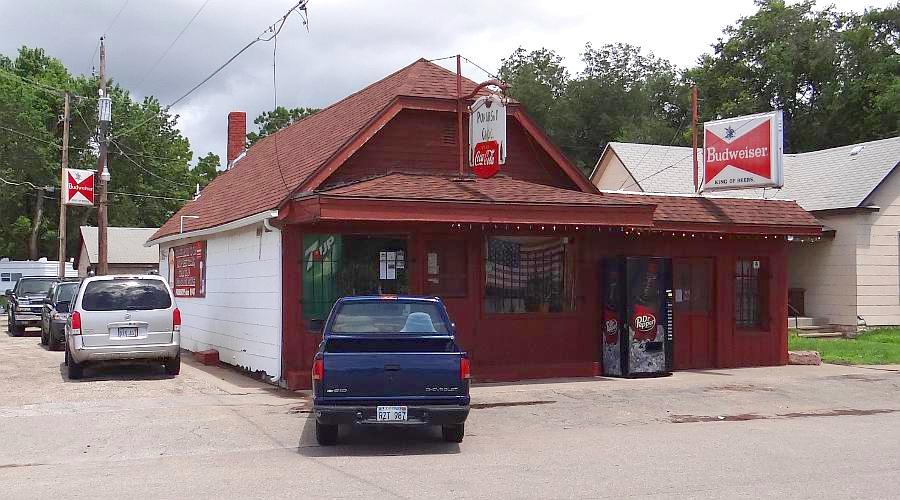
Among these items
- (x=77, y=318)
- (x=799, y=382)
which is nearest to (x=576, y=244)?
(x=799, y=382)

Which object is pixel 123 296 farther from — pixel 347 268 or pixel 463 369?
pixel 463 369

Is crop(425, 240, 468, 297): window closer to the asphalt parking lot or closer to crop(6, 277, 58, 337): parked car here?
the asphalt parking lot

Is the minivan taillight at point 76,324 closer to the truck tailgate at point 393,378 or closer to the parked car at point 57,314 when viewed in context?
the parked car at point 57,314

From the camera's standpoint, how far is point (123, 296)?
1669cm

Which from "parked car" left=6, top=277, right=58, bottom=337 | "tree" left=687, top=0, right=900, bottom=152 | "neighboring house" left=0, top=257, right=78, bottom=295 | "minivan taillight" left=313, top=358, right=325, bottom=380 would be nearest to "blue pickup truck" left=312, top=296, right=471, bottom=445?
"minivan taillight" left=313, top=358, right=325, bottom=380

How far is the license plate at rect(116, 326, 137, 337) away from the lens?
16.5 meters

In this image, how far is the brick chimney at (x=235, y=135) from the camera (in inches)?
1190

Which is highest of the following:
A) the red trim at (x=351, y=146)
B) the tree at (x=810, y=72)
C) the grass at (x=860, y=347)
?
the tree at (x=810, y=72)

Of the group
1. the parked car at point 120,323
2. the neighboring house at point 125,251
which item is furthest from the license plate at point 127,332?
the neighboring house at point 125,251

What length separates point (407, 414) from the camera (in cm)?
1010

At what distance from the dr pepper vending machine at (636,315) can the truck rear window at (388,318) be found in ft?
21.2

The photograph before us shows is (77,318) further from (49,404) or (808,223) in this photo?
(808,223)

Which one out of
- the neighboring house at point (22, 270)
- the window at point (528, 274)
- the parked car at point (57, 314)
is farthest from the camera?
the neighboring house at point (22, 270)

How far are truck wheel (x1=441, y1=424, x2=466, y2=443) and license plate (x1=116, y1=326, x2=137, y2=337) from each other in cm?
796
